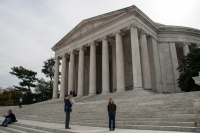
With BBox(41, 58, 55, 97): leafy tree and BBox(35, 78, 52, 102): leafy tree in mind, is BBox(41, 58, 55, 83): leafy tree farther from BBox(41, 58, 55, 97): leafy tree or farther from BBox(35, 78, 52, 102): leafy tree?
BBox(35, 78, 52, 102): leafy tree

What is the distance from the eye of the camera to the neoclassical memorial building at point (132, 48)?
84.3 feet

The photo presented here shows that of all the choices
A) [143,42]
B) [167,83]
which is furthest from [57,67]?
[167,83]

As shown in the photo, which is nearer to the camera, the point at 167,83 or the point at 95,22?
the point at 167,83

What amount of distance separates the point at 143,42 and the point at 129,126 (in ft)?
66.5

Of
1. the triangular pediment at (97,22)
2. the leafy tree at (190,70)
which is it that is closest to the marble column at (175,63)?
the triangular pediment at (97,22)

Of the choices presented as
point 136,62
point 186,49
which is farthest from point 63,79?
point 186,49

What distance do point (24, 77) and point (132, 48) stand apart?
1762 inches

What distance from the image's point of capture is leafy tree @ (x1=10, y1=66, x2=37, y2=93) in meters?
53.2

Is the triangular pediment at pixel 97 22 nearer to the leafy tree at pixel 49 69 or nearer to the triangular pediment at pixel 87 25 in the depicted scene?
the triangular pediment at pixel 87 25

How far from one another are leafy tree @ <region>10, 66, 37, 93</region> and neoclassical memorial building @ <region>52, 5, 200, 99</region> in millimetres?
21013

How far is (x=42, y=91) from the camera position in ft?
186

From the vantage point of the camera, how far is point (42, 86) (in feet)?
188

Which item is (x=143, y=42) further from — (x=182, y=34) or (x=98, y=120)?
(x=98, y=120)

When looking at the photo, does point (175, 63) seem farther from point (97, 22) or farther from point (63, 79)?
point (63, 79)
